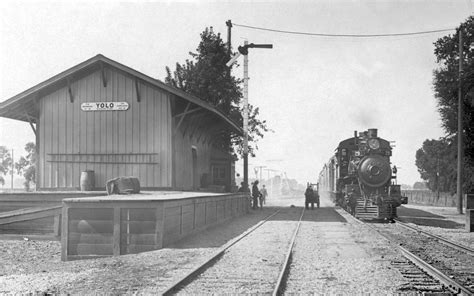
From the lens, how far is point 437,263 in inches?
367

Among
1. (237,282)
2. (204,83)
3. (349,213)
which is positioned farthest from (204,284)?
(204,83)

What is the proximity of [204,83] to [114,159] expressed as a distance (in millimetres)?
15905

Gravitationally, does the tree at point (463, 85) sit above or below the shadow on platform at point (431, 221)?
above

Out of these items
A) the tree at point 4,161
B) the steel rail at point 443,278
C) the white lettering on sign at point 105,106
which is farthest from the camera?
the tree at point 4,161

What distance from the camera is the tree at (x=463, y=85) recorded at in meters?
26.7

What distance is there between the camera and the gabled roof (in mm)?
17656

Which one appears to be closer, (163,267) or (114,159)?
(163,267)

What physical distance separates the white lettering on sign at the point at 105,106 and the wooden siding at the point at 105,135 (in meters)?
0.13

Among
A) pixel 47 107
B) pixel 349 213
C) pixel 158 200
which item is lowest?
pixel 349 213

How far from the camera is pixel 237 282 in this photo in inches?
300

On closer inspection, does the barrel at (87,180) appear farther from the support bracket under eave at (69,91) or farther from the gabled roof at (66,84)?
the gabled roof at (66,84)

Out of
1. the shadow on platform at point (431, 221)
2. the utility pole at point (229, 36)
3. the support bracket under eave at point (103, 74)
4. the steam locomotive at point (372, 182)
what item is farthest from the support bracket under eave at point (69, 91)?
the utility pole at point (229, 36)

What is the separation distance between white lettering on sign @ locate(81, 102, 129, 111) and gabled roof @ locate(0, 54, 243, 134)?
3.76ft

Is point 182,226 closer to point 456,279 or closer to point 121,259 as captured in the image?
point 121,259
